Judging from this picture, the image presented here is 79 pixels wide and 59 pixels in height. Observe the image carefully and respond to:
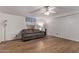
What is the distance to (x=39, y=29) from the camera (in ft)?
5.25

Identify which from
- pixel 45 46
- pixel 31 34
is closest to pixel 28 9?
pixel 31 34

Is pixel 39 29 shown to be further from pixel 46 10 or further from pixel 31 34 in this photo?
pixel 46 10

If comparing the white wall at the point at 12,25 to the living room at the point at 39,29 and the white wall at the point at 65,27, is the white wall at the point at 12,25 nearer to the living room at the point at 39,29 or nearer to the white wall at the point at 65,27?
the living room at the point at 39,29

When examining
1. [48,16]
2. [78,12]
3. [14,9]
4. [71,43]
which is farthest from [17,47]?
[78,12]

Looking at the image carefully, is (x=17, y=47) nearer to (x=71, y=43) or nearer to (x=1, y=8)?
(x=1, y=8)

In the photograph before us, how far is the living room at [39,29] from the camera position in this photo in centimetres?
146

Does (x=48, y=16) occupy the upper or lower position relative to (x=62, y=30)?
upper

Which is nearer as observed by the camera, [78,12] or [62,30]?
[78,12]

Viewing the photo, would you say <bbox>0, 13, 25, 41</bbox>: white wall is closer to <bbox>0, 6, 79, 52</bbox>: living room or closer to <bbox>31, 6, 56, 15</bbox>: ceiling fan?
<bbox>0, 6, 79, 52</bbox>: living room

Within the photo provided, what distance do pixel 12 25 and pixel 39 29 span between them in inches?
19.8

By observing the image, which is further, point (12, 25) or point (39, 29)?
point (39, 29)

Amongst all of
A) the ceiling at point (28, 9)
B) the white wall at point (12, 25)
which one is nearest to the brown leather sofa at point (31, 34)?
the white wall at point (12, 25)
